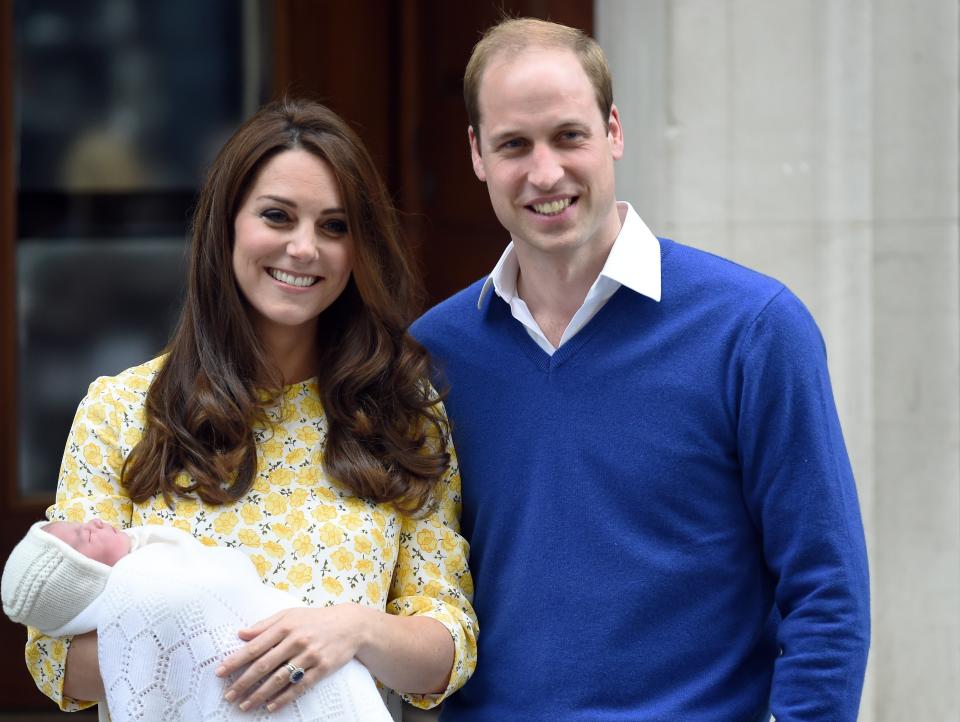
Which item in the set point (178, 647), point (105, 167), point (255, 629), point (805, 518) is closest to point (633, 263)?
point (805, 518)

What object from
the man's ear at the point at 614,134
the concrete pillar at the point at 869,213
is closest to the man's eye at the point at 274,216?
the man's ear at the point at 614,134

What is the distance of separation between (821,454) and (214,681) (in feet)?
3.57

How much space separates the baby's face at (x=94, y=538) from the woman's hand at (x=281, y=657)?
26cm

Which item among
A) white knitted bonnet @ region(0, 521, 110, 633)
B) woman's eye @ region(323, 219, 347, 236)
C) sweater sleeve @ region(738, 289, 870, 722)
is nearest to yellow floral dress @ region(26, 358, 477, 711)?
white knitted bonnet @ region(0, 521, 110, 633)

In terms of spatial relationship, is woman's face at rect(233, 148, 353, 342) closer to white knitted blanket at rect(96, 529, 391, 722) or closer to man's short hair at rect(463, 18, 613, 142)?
man's short hair at rect(463, 18, 613, 142)

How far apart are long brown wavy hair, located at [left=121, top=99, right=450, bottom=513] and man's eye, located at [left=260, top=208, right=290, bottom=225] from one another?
70 mm

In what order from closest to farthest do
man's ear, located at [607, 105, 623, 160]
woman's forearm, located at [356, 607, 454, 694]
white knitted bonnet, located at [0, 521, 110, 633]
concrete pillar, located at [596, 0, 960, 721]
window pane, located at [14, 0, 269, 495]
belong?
white knitted bonnet, located at [0, 521, 110, 633], woman's forearm, located at [356, 607, 454, 694], man's ear, located at [607, 105, 623, 160], concrete pillar, located at [596, 0, 960, 721], window pane, located at [14, 0, 269, 495]

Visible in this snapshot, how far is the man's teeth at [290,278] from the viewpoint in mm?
2598

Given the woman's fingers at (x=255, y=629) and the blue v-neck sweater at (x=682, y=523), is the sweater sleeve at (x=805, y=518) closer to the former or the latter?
the blue v-neck sweater at (x=682, y=523)

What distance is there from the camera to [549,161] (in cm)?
251

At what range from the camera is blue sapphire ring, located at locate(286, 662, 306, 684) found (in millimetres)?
2312

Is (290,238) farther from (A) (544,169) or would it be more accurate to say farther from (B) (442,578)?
(B) (442,578)

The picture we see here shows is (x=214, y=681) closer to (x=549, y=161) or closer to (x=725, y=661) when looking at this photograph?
(x=725, y=661)

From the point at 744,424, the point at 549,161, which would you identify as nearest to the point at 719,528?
the point at 744,424
